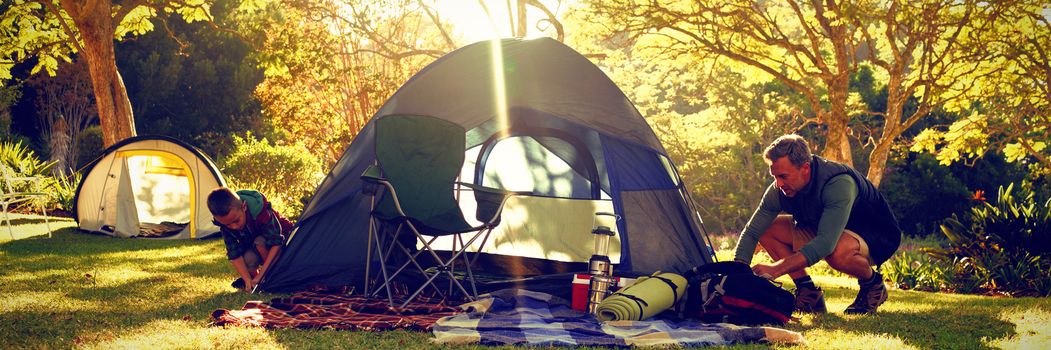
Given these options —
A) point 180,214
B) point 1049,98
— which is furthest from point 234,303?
point 1049,98

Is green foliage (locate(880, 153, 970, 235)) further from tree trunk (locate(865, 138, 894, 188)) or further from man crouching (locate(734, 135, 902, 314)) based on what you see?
man crouching (locate(734, 135, 902, 314))

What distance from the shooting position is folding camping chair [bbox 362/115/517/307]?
4.06 m

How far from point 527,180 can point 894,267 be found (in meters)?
2.54

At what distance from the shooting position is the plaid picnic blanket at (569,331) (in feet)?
10.0

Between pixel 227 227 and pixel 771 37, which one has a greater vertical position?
pixel 771 37

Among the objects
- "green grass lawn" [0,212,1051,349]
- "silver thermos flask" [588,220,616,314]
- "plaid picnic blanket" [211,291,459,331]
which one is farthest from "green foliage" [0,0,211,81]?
"silver thermos flask" [588,220,616,314]

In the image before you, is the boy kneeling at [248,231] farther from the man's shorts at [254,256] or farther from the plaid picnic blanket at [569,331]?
the plaid picnic blanket at [569,331]

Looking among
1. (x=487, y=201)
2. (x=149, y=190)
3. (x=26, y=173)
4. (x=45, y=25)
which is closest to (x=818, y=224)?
(x=487, y=201)

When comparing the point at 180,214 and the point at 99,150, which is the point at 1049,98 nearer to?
the point at 180,214

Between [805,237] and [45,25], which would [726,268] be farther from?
[45,25]

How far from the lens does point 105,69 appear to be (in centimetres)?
975

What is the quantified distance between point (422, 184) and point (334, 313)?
3.21 feet

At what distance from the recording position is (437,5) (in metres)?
11.7

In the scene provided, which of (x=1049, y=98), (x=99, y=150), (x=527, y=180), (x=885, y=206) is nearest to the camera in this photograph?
(x=885, y=206)
